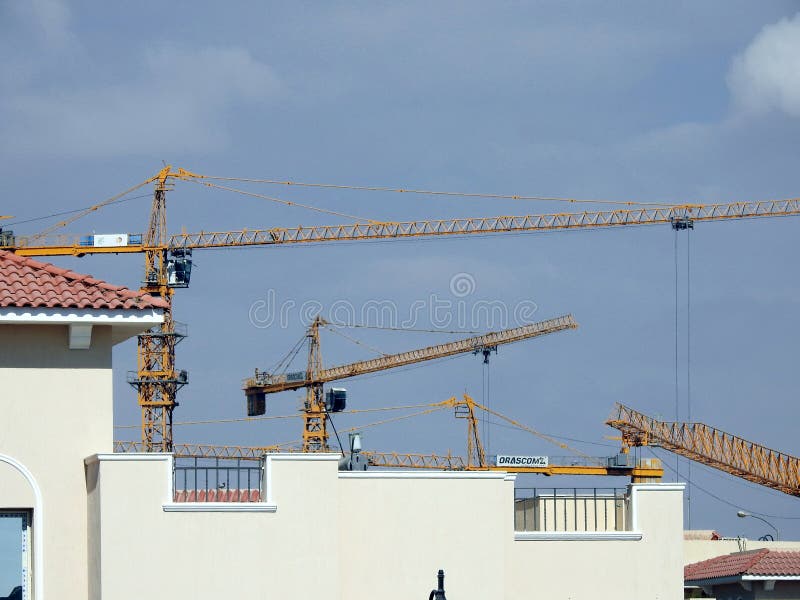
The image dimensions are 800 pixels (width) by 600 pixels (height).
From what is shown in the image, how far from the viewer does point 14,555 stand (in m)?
20.2

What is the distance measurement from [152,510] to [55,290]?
3136 mm

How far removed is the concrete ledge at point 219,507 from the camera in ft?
65.6

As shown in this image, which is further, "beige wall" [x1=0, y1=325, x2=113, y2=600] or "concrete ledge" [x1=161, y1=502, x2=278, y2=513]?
"beige wall" [x1=0, y1=325, x2=113, y2=600]

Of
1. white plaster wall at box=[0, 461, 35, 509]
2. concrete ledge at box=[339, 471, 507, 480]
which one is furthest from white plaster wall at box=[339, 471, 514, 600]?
white plaster wall at box=[0, 461, 35, 509]

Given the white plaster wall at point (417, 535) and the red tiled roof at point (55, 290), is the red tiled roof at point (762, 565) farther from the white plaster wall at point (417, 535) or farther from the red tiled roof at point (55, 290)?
the red tiled roof at point (55, 290)

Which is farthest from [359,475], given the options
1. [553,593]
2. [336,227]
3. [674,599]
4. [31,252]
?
[336,227]

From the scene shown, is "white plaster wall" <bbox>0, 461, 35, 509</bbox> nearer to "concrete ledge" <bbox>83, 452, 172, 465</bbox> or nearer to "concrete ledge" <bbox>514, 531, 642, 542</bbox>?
"concrete ledge" <bbox>83, 452, 172, 465</bbox>

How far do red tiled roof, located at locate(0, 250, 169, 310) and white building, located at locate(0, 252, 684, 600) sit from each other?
0.03m

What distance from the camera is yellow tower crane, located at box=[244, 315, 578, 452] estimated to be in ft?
485

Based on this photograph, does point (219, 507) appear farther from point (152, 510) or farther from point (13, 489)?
point (13, 489)

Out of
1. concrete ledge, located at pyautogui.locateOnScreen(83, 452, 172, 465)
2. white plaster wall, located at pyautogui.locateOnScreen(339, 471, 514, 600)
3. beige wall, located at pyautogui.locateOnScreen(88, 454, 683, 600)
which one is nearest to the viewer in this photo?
concrete ledge, located at pyautogui.locateOnScreen(83, 452, 172, 465)

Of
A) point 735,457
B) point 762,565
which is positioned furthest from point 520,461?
point 762,565

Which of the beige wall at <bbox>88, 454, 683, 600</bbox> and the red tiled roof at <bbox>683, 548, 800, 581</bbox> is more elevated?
the beige wall at <bbox>88, 454, 683, 600</bbox>

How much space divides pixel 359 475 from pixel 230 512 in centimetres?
188
